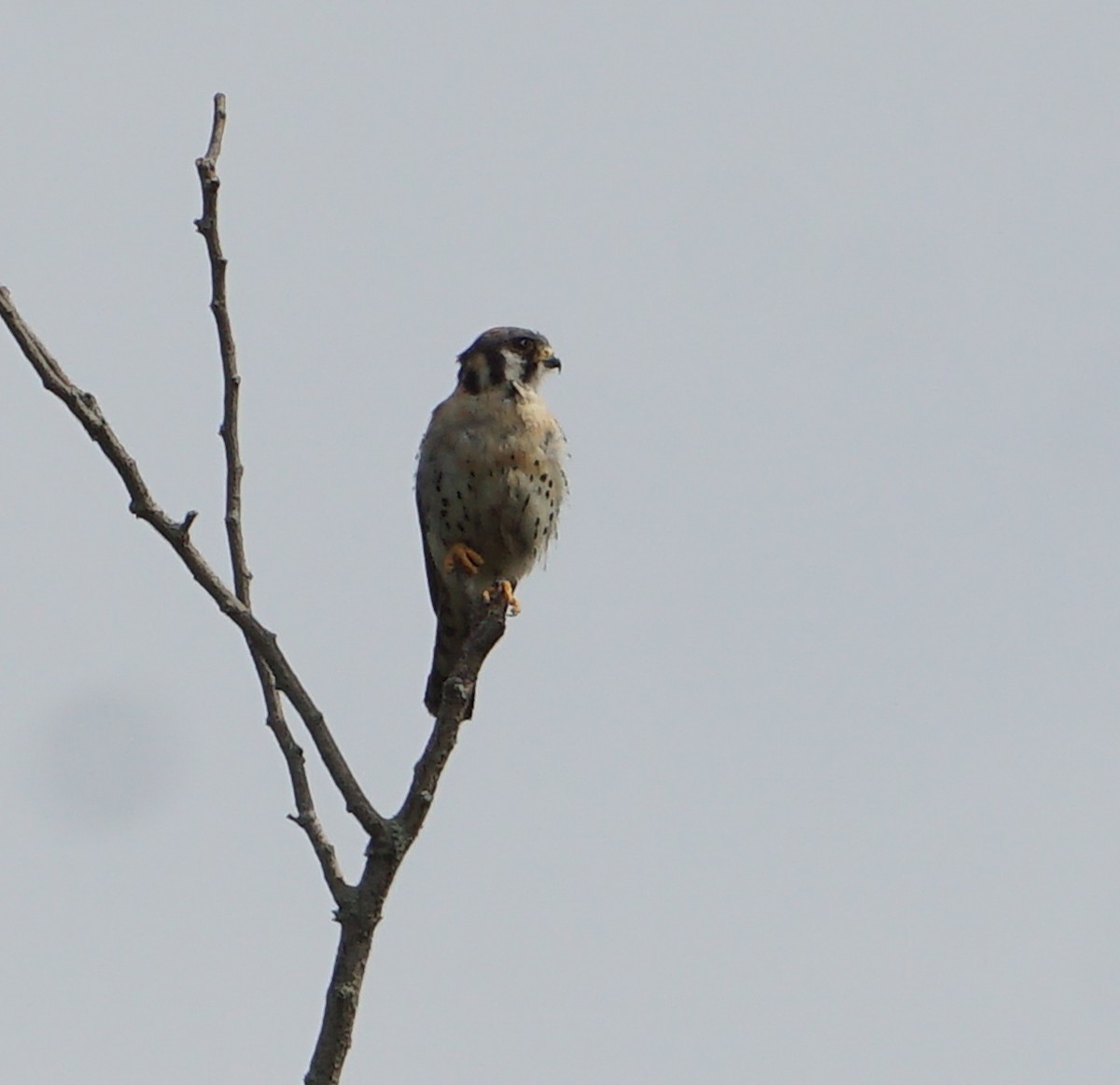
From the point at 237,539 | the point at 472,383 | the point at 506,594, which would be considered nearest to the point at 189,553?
the point at 237,539

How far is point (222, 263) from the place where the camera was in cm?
331

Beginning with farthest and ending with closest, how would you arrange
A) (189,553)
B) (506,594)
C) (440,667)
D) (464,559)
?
1. (440,667)
2. (464,559)
3. (506,594)
4. (189,553)

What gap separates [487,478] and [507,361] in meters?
0.58

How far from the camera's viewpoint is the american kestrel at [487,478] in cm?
670

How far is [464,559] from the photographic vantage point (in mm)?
6809

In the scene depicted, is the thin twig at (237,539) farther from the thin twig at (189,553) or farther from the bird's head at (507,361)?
the bird's head at (507,361)

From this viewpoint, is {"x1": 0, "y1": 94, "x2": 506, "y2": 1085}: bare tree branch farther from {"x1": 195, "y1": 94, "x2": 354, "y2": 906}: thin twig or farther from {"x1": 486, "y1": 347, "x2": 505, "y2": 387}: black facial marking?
{"x1": 486, "y1": 347, "x2": 505, "y2": 387}: black facial marking

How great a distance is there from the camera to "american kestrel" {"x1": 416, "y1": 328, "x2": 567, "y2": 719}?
22.0 feet

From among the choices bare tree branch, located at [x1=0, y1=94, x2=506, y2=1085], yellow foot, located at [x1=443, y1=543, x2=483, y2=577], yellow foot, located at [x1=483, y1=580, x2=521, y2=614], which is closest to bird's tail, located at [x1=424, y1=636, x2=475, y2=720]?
yellow foot, located at [x1=443, y1=543, x2=483, y2=577]

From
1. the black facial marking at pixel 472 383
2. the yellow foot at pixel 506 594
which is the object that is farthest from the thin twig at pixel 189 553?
the black facial marking at pixel 472 383

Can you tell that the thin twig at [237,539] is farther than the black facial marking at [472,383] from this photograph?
No

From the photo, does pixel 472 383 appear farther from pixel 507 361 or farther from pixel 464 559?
pixel 464 559

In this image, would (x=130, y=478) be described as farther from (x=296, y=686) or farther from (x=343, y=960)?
(x=343, y=960)

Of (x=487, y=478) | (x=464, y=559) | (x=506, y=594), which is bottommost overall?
(x=506, y=594)
